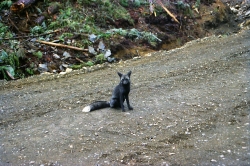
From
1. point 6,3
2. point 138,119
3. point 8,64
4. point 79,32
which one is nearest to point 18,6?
point 6,3

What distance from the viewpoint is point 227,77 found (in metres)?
9.20

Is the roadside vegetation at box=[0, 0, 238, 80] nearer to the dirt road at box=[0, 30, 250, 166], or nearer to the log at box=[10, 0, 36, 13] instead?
the log at box=[10, 0, 36, 13]

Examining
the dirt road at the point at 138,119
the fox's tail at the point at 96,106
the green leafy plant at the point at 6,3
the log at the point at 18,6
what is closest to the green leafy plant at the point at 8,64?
the dirt road at the point at 138,119

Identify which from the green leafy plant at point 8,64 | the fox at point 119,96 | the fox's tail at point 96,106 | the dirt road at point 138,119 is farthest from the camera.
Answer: the green leafy plant at point 8,64

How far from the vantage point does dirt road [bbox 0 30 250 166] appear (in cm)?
503

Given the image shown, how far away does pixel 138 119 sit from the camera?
639cm

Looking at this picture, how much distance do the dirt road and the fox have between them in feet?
0.52

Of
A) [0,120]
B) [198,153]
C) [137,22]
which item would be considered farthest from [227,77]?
[137,22]

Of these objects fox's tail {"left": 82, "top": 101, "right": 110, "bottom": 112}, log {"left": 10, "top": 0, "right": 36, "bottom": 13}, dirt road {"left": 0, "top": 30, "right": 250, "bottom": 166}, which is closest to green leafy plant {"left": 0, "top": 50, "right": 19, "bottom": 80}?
dirt road {"left": 0, "top": 30, "right": 250, "bottom": 166}

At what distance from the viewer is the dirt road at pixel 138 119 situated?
5.03 m

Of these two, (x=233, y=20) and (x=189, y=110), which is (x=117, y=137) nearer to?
(x=189, y=110)

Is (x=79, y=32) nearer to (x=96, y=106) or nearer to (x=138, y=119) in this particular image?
(x=96, y=106)

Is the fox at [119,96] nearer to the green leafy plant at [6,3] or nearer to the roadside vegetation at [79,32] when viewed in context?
the roadside vegetation at [79,32]

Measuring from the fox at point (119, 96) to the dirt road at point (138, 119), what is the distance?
6.2 inches
